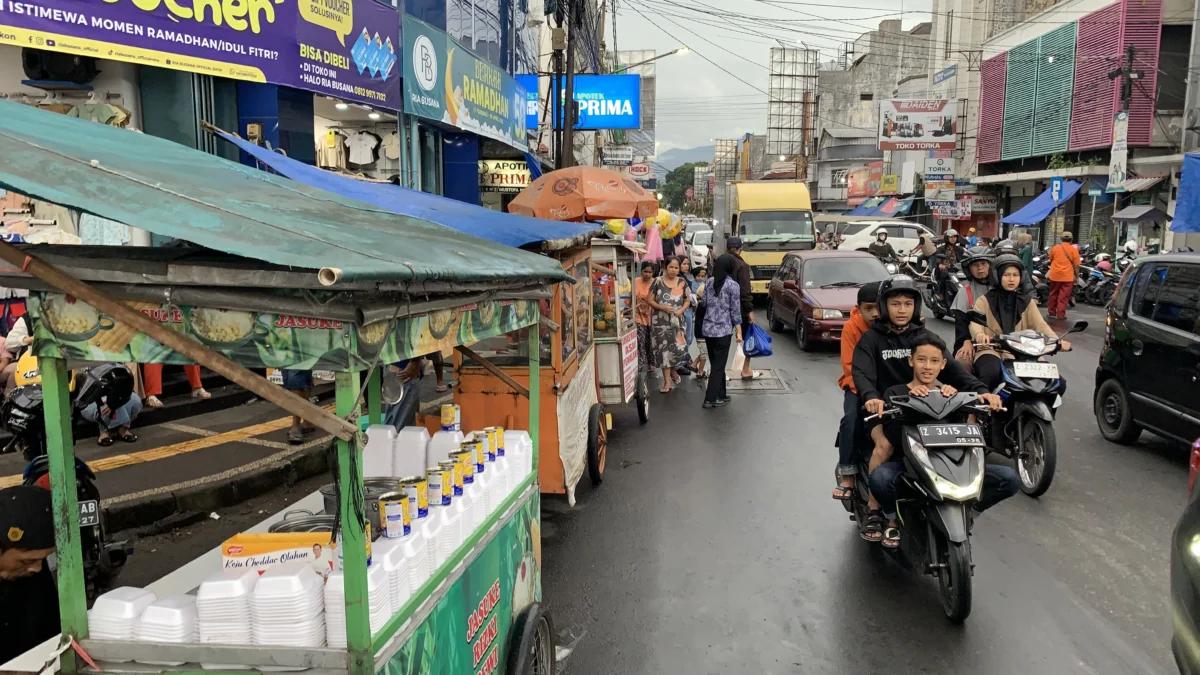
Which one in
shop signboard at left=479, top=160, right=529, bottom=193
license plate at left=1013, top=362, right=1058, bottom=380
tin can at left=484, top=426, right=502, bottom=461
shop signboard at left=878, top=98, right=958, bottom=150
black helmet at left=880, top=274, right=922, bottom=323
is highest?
shop signboard at left=878, top=98, right=958, bottom=150

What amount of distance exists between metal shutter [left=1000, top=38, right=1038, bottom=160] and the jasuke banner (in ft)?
110

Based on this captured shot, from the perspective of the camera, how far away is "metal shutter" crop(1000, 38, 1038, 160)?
3023cm

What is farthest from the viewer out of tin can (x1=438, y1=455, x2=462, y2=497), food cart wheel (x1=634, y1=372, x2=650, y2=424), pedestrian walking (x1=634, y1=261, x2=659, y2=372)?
pedestrian walking (x1=634, y1=261, x2=659, y2=372)

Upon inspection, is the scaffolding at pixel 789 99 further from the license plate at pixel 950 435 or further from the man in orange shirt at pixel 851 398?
the license plate at pixel 950 435

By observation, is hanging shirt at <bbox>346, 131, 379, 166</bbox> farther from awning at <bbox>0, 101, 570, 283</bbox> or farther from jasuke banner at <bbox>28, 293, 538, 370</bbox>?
jasuke banner at <bbox>28, 293, 538, 370</bbox>

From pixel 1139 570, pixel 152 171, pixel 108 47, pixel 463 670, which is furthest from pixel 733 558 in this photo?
pixel 108 47

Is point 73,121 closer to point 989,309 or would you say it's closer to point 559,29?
point 989,309

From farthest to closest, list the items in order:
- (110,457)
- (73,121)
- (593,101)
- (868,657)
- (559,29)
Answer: (593,101)
(559,29)
(110,457)
(868,657)
(73,121)

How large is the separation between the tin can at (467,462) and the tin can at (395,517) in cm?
52

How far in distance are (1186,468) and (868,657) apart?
16.2 ft

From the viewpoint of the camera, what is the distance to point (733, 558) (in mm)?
5449

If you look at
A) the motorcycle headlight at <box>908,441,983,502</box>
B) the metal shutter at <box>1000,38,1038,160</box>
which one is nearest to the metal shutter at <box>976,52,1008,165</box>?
the metal shutter at <box>1000,38,1038,160</box>

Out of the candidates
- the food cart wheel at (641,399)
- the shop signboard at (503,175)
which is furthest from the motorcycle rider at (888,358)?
the shop signboard at (503,175)

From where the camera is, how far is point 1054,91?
28.5 meters
